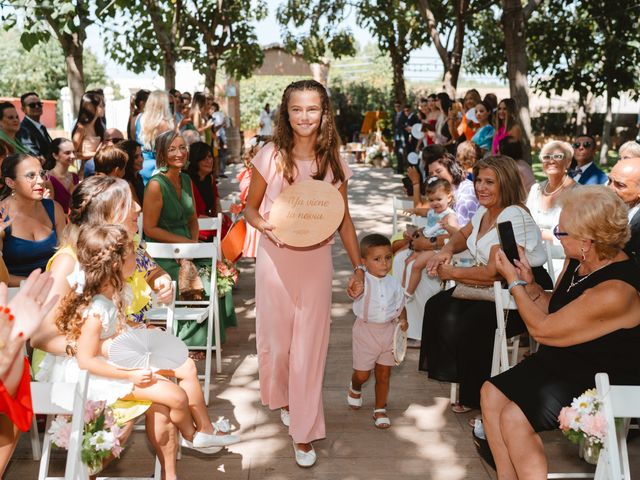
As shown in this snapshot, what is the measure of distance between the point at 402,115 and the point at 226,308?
451 inches

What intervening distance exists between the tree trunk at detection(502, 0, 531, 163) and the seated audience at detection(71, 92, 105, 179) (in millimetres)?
5107

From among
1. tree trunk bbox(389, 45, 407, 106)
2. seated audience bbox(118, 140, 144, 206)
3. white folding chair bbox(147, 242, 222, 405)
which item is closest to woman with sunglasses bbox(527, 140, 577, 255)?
white folding chair bbox(147, 242, 222, 405)

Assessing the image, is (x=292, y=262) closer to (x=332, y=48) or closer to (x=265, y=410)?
(x=265, y=410)

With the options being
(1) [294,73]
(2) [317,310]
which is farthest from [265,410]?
(1) [294,73]

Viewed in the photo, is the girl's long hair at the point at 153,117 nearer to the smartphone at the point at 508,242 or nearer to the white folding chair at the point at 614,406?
the smartphone at the point at 508,242

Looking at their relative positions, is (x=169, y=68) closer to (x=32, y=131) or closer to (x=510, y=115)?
(x=32, y=131)

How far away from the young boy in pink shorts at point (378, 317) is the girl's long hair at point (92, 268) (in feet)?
5.21

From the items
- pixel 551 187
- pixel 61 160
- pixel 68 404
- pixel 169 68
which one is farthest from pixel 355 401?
pixel 169 68

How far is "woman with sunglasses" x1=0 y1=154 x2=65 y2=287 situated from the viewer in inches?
171

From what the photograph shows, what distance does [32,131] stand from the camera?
7652 millimetres

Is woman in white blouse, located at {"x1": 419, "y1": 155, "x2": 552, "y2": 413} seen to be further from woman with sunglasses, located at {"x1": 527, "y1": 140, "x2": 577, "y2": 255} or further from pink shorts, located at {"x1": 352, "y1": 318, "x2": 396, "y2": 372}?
woman with sunglasses, located at {"x1": 527, "y1": 140, "x2": 577, "y2": 255}

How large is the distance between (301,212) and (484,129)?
648 centimetres

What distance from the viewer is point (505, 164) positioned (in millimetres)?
4453

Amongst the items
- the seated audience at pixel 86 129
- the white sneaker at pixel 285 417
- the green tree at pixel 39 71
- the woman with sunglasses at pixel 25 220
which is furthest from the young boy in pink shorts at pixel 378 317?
the green tree at pixel 39 71
